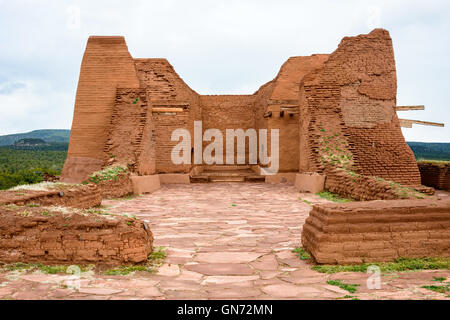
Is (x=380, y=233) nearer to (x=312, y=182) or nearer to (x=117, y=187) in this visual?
(x=312, y=182)

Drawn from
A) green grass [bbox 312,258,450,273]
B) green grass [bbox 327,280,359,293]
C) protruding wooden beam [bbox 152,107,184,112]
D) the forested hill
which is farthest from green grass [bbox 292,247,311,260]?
the forested hill

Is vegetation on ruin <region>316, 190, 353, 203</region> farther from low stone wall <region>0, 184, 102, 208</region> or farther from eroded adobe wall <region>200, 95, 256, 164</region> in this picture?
eroded adobe wall <region>200, 95, 256, 164</region>

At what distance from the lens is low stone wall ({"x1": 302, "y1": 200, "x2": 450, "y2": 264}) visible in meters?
A: 3.81

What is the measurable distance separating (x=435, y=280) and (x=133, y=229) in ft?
9.69

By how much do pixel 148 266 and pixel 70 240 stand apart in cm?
84

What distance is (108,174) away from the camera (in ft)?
34.0

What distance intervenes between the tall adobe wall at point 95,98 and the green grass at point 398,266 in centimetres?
1119

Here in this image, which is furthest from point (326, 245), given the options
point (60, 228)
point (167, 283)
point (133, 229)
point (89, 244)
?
point (60, 228)

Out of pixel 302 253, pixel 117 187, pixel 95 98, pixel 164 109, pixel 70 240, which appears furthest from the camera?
pixel 164 109

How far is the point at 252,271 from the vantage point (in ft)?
12.4

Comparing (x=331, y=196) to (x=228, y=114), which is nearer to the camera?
(x=331, y=196)

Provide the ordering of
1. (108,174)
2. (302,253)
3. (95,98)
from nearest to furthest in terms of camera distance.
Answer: (302,253) < (108,174) < (95,98)

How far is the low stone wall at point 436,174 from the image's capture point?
16328 mm

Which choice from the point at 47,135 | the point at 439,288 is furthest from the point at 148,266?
the point at 47,135
